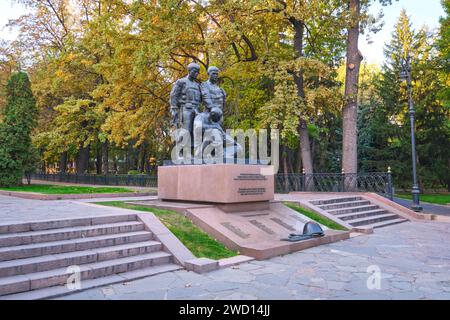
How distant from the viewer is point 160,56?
17094 millimetres

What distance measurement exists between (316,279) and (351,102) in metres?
14.5

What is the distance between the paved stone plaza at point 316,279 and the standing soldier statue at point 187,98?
17.0 feet

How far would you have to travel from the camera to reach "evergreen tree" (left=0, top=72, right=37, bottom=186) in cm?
1858

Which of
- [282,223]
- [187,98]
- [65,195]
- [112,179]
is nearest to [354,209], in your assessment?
[282,223]

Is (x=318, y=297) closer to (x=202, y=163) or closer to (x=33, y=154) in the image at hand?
(x=202, y=163)

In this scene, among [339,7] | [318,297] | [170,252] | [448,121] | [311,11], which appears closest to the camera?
[318,297]

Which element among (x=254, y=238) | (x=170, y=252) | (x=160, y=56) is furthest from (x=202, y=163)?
(x=160, y=56)

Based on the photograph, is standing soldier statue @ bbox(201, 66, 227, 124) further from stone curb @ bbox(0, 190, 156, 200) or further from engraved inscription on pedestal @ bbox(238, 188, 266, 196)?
stone curb @ bbox(0, 190, 156, 200)

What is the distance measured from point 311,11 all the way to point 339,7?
160 inches

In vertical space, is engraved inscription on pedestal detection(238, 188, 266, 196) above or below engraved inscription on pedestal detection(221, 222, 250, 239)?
above

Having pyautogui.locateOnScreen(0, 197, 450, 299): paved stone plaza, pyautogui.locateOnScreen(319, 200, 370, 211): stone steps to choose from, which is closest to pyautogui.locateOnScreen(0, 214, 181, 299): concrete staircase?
pyautogui.locateOnScreen(0, 197, 450, 299): paved stone plaza

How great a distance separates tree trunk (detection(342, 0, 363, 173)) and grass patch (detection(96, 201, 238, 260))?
12.0 metres

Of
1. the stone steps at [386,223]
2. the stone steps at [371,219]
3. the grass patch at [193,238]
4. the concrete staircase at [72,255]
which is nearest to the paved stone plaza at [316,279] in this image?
the concrete staircase at [72,255]
